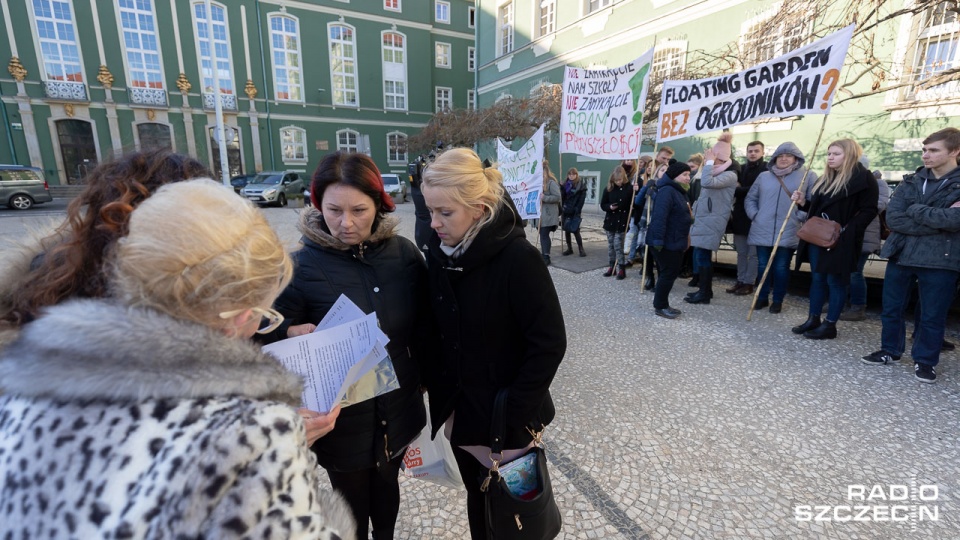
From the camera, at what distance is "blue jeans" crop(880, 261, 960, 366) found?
337 centimetres

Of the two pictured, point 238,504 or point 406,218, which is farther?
point 406,218

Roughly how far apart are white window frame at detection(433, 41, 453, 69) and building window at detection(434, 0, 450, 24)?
150 centimetres

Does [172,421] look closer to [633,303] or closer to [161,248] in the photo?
[161,248]

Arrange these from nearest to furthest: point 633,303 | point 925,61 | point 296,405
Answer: point 296,405 < point 633,303 < point 925,61

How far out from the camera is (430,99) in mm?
30828

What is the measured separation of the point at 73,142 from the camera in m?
23.2

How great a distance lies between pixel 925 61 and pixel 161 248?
11.8 m

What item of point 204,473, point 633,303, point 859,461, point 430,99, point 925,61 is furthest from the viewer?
point 430,99

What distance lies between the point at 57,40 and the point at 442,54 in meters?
21.4

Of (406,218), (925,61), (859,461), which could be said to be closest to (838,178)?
(859,461)

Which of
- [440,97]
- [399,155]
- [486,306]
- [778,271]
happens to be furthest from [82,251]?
[440,97]

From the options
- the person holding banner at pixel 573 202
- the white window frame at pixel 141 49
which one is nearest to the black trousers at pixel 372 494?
the person holding banner at pixel 573 202

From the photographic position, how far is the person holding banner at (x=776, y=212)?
16.2ft

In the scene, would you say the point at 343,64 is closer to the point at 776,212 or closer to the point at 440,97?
the point at 440,97
